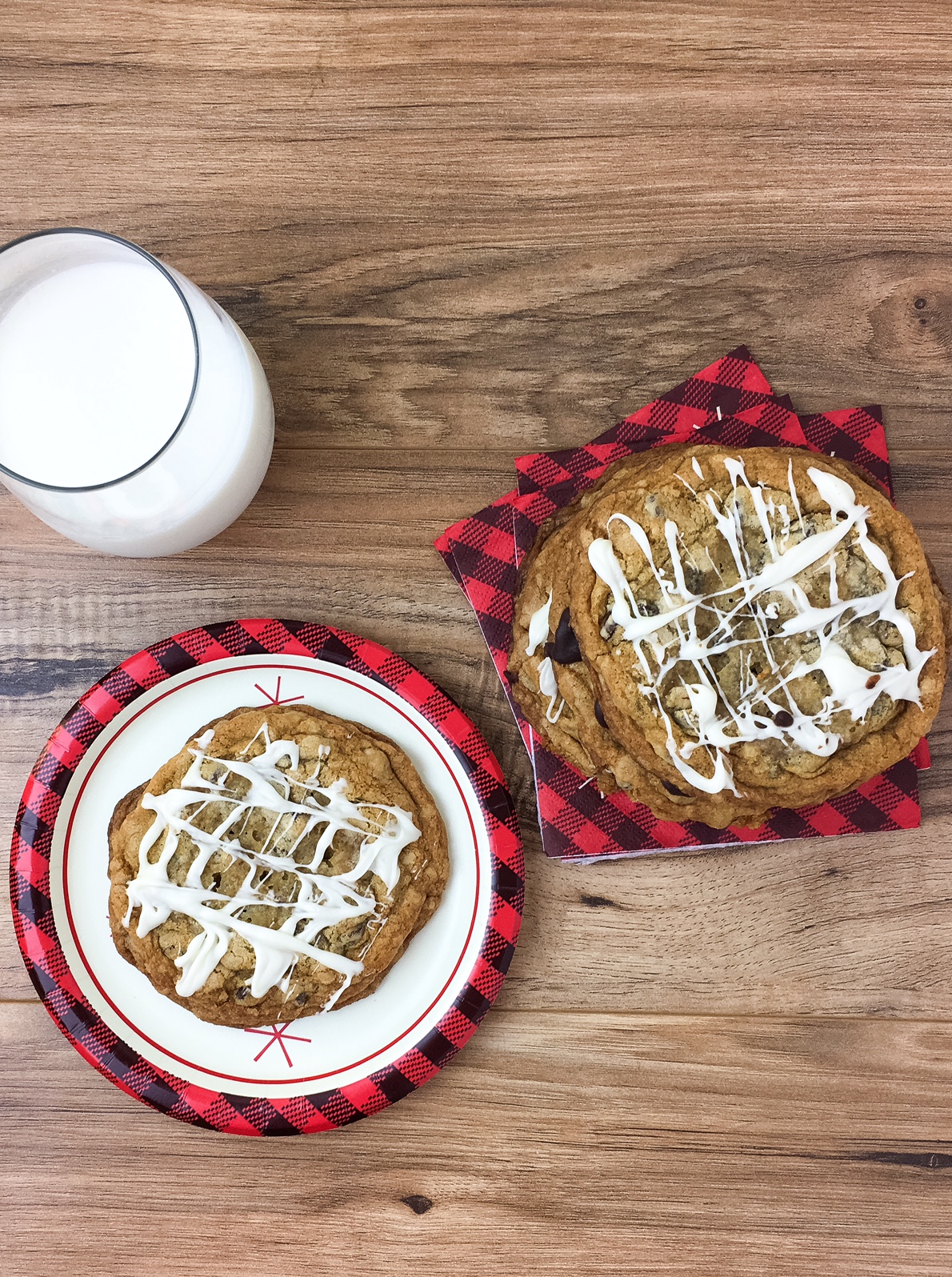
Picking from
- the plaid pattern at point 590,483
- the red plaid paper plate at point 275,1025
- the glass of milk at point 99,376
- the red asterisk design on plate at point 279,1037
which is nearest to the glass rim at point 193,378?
the glass of milk at point 99,376

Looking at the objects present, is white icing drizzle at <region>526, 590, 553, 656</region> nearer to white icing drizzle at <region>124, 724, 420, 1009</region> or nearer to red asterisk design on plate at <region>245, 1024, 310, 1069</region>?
white icing drizzle at <region>124, 724, 420, 1009</region>

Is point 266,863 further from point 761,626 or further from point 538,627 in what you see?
point 761,626

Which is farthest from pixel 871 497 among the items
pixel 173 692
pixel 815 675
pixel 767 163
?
pixel 173 692

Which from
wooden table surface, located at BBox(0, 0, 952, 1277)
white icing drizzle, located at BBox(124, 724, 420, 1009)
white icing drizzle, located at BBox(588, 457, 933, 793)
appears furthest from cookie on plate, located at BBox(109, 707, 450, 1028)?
white icing drizzle, located at BBox(588, 457, 933, 793)

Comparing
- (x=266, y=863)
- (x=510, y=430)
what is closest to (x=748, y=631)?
(x=510, y=430)

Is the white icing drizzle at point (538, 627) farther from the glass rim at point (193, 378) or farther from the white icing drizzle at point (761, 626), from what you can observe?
the glass rim at point (193, 378)
